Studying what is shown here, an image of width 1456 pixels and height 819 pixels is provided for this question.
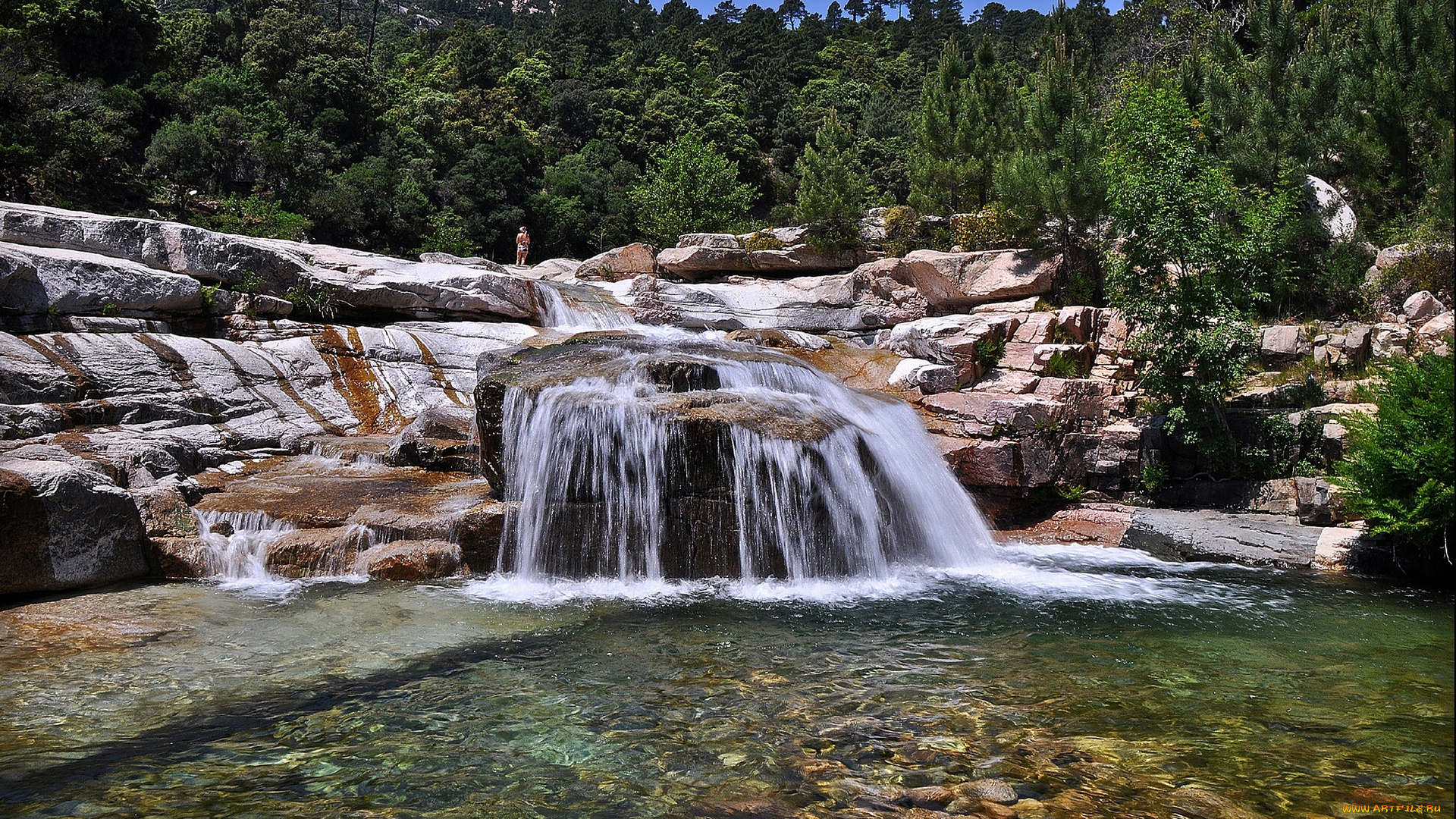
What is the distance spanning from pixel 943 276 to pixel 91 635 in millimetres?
17930

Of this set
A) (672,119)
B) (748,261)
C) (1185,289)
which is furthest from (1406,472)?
(672,119)

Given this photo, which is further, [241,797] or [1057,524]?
[1057,524]

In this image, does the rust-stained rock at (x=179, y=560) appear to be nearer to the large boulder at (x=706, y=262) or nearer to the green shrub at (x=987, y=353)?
the green shrub at (x=987, y=353)

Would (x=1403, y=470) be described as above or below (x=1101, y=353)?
below

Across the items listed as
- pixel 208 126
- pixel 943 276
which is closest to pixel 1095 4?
pixel 943 276

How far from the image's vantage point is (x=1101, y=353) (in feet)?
54.3

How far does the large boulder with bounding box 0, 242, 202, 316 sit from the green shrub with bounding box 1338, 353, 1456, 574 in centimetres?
1848

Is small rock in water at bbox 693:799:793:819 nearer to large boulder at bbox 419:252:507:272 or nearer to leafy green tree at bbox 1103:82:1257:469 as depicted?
leafy green tree at bbox 1103:82:1257:469

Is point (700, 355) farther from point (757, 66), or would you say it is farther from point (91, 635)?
point (757, 66)

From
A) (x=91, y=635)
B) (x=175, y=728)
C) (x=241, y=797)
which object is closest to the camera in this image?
(x=241, y=797)

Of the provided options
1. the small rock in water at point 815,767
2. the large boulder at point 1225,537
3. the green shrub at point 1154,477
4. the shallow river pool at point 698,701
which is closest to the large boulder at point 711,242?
the green shrub at point 1154,477

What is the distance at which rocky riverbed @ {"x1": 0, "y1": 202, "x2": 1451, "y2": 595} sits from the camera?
9.38 meters

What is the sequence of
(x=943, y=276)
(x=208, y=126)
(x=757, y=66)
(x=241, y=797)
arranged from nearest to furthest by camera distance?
1. (x=241, y=797)
2. (x=943, y=276)
3. (x=208, y=126)
4. (x=757, y=66)

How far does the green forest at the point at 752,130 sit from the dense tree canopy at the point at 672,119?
110 millimetres
